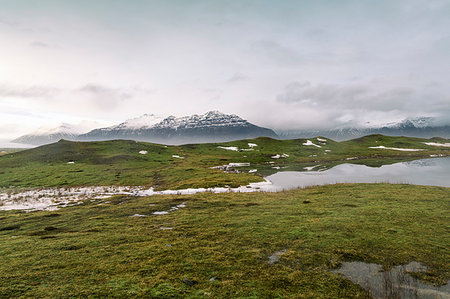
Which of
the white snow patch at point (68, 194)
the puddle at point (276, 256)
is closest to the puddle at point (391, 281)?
the puddle at point (276, 256)

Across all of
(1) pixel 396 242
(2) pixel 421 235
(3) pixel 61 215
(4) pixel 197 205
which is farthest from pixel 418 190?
(3) pixel 61 215

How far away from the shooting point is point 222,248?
1988 cm

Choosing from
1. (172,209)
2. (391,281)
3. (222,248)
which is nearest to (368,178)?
(172,209)

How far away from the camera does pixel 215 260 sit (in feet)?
57.7

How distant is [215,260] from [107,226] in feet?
58.6

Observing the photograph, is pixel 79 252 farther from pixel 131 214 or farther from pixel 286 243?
pixel 286 243

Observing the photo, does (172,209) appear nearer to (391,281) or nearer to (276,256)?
(276,256)

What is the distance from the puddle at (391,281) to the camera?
13219 millimetres

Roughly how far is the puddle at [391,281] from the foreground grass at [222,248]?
0.74 m

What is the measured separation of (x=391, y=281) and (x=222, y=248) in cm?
1259

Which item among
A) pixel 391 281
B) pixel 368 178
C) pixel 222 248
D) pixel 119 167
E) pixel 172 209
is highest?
pixel 119 167

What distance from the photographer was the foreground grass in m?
14.2

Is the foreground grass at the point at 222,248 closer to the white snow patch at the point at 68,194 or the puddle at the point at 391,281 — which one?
the puddle at the point at 391,281

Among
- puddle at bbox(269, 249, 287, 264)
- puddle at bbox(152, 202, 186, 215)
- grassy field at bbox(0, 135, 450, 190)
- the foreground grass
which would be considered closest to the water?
grassy field at bbox(0, 135, 450, 190)
